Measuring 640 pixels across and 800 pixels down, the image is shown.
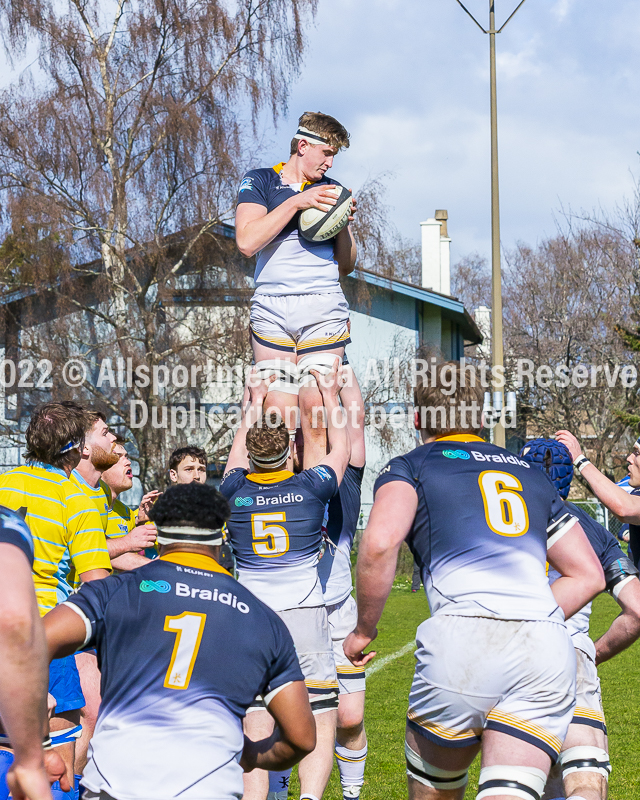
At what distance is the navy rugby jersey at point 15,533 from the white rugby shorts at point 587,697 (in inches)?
137

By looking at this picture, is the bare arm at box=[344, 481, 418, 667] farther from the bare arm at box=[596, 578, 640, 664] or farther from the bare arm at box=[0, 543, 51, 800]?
the bare arm at box=[0, 543, 51, 800]

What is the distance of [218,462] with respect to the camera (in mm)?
23953

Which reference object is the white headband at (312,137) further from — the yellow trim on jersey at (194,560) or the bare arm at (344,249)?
the yellow trim on jersey at (194,560)

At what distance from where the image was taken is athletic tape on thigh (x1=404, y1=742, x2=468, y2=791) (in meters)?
4.18

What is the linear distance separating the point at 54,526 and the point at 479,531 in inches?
95.6

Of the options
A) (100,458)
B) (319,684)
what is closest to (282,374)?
(100,458)

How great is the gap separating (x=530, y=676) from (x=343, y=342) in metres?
3.07

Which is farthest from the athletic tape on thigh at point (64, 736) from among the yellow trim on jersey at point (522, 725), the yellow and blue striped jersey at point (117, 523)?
the yellow trim on jersey at point (522, 725)

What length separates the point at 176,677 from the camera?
3.29 meters

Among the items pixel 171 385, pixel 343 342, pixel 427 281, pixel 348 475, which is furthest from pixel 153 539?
pixel 427 281

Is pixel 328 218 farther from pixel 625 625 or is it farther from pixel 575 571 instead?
pixel 625 625

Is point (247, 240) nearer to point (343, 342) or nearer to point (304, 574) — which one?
point (343, 342)

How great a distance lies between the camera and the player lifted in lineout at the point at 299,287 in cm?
623

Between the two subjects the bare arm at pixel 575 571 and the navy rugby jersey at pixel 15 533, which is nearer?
the navy rugby jersey at pixel 15 533
